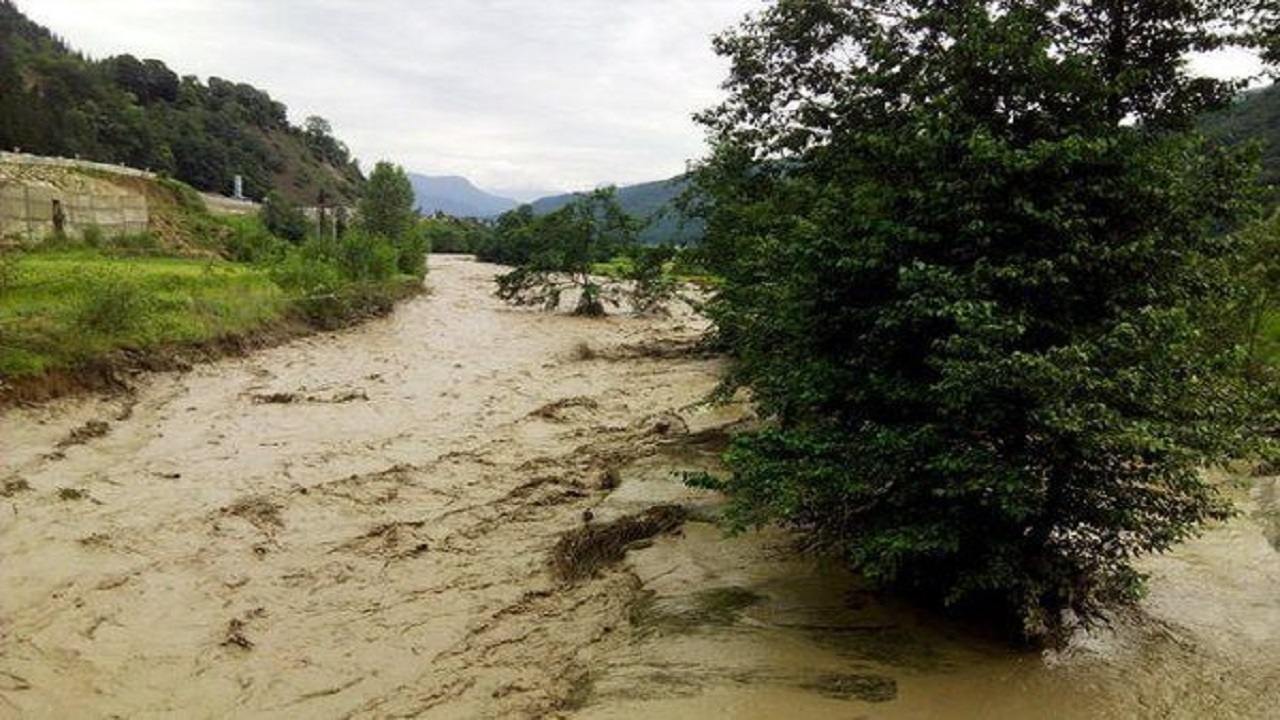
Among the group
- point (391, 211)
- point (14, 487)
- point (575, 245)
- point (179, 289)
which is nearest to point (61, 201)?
point (179, 289)

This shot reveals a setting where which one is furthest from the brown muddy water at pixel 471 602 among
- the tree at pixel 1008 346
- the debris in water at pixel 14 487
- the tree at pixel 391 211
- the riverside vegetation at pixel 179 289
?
the tree at pixel 391 211

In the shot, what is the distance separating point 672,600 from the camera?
8.07m

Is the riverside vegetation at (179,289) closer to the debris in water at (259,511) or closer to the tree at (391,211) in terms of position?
the tree at (391,211)

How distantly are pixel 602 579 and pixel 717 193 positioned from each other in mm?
13575

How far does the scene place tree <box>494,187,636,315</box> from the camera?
4275 centimetres

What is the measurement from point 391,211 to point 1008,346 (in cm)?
6257

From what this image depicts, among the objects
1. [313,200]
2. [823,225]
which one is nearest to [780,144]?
[823,225]

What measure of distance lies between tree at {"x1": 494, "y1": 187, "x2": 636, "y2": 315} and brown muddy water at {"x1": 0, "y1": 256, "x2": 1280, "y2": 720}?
26.6 metres

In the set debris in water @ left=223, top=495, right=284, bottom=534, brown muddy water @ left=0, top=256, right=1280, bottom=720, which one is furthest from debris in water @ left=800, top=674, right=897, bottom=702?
debris in water @ left=223, top=495, right=284, bottom=534

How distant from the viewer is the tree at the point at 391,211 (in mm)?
59856

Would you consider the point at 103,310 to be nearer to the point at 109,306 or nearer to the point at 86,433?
the point at 109,306

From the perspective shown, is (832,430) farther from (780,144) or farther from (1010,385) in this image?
(780,144)

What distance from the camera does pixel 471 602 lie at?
30.1 feet

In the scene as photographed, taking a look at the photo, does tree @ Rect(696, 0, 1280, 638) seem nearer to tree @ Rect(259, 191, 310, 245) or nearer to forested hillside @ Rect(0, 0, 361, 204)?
tree @ Rect(259, 191, 310, 245)
